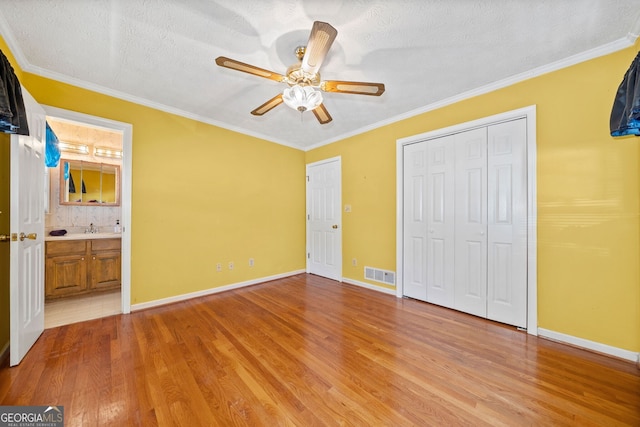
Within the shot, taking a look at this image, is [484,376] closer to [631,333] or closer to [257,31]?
[631,333]

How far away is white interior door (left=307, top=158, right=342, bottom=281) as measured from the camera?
4.08 meters

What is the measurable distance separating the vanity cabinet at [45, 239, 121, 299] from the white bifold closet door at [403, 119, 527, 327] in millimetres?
4186

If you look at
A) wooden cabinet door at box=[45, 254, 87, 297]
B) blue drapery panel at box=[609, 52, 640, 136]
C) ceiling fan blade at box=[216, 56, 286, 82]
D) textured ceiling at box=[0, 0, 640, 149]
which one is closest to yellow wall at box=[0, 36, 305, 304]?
textured ceiling at box=[0, 0, 640, 149]

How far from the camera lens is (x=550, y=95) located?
7.17ft

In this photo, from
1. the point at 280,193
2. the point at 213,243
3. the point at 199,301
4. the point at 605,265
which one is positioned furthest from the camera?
the point at 280,193

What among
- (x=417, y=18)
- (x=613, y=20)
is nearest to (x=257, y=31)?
(x=417, y=18)

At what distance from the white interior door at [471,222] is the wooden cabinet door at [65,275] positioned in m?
4.84

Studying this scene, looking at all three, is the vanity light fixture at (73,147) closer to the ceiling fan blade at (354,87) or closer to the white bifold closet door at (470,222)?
the ceiling fan blade at (354,87)

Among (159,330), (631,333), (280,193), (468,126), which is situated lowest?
(159,330)

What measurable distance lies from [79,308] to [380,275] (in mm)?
3831

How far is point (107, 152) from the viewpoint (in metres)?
3.96

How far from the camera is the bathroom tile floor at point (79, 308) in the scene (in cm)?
256

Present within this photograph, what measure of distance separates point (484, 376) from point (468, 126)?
2.38 m

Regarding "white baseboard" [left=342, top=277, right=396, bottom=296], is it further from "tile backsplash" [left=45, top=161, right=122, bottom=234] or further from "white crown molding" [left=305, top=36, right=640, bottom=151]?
"tile backsplash" [left=45, top=161, right=122, bottom=234]
